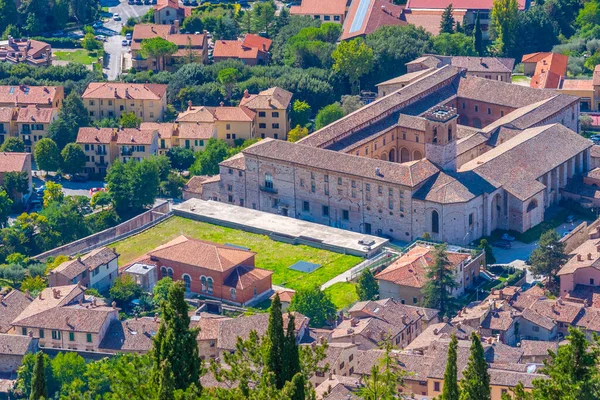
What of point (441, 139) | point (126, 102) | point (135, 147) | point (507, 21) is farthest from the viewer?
point (507, 21)

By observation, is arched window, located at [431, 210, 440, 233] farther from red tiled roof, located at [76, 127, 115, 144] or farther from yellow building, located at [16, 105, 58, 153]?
yellow building, located at [16, 105, 58, 153]

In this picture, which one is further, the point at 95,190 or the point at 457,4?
the point at 457,4

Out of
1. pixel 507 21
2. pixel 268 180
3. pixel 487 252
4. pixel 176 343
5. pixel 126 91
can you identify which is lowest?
pixel 487 252

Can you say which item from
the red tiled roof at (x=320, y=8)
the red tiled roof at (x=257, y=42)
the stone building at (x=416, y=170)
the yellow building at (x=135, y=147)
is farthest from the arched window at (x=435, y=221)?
the red tiled roof at (x=320, y=8)

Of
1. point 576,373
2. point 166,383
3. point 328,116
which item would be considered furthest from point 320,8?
point 166,383

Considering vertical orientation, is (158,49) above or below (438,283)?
above

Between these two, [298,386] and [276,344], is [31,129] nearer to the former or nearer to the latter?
[276,344]

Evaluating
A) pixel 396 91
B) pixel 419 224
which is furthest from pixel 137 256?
pixel 396 91

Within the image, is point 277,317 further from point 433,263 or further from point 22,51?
point 22,51
